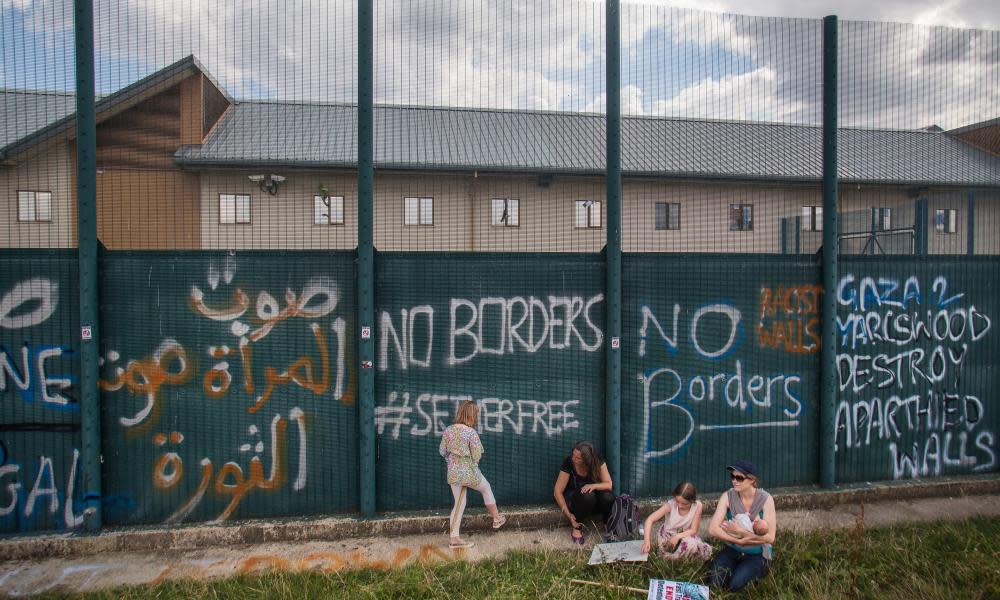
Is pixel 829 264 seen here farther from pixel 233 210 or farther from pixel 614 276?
pixel 233 210

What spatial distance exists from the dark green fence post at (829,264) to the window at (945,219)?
1643mm

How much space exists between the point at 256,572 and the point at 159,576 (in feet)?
2.34

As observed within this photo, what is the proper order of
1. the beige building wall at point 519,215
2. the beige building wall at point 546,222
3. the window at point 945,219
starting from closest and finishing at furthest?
the beige building wall at point 519,215
the beige building wall at point 546,222
the window at point 945,219

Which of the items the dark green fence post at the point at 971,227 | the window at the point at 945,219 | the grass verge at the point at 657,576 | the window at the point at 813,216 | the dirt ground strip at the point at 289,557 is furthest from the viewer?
the window at the point at 945,219

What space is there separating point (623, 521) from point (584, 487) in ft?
1.35

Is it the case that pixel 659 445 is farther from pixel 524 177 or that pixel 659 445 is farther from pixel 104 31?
pixel 104 31

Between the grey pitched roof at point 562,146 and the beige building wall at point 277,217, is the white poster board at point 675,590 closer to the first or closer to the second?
the grey pitched roof at point 562,146

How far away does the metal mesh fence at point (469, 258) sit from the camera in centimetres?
452

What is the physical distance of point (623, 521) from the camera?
440 centimetres

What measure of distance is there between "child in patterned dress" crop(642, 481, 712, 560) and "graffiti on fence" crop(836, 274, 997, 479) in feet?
7.30

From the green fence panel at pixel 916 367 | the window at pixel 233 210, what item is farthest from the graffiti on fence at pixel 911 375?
the window at pixel 233 210

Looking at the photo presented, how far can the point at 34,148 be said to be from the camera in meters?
4.53

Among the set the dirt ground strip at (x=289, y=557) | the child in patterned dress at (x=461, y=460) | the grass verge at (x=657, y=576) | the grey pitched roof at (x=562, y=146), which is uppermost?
the grey pitched roof at (x=562, y=146)

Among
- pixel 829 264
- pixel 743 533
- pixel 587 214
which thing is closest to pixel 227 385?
pixel 587 214
